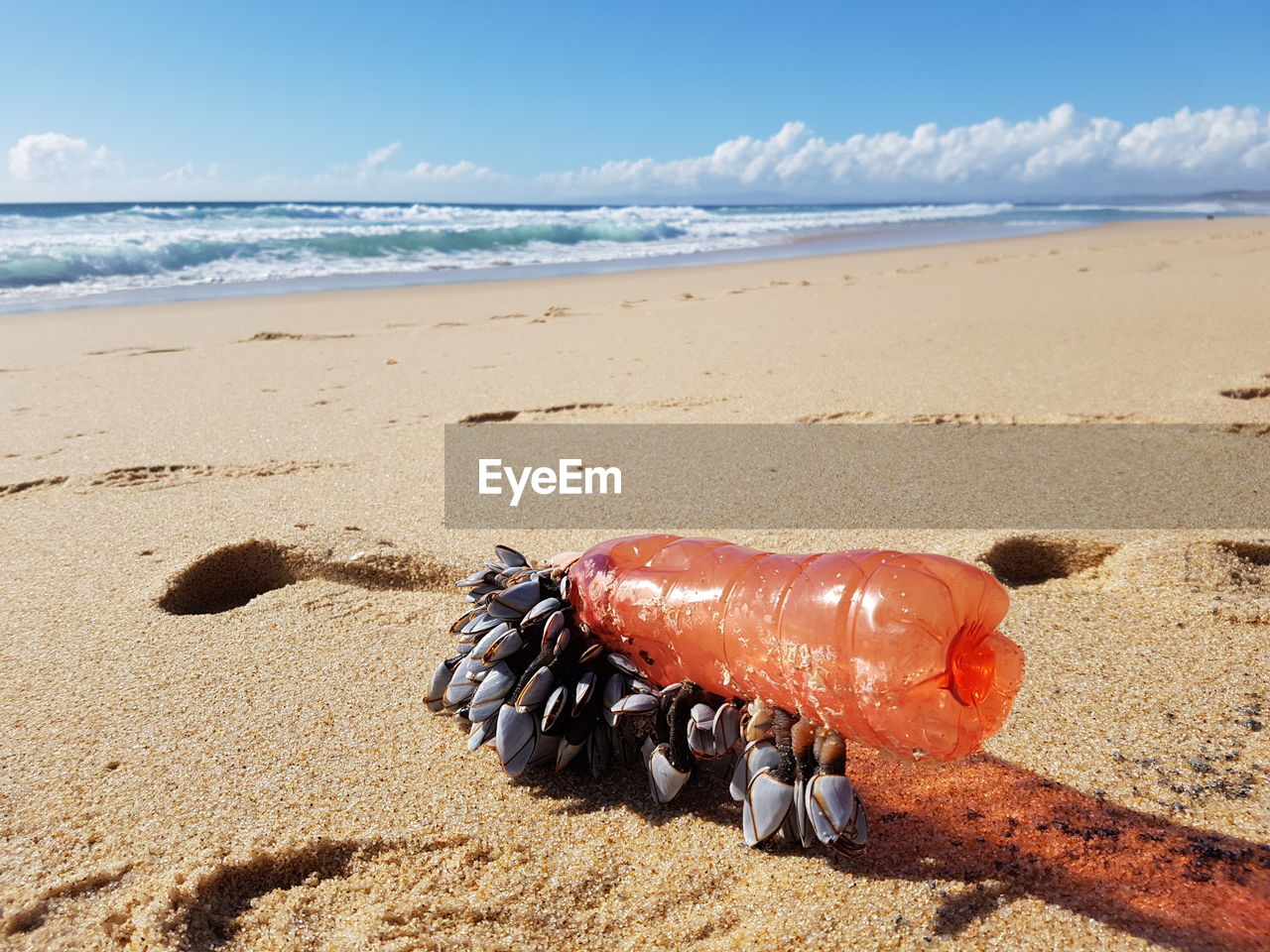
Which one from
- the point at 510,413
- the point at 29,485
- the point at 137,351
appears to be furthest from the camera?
the point at 137,351

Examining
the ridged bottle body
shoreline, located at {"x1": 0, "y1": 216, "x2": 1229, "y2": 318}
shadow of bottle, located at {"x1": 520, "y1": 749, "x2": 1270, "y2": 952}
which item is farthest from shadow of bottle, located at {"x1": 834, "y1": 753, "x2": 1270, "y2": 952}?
shoreline, located at {"x1": 0, "y1": 216, "x2": 1229, "y2": 318}

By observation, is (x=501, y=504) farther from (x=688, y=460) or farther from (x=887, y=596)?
(x=887, y=596)

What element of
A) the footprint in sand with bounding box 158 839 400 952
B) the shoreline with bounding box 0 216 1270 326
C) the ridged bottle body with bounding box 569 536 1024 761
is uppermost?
the shoreline with bounding box 0 216 1270 326

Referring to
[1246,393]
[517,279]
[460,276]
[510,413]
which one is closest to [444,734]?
[510,413]

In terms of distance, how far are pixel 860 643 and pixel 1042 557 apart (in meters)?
1.64

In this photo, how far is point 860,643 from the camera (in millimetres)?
1316

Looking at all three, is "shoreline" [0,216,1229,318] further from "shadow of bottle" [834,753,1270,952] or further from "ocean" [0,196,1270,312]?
"shadow of bottle" [834,753,1270,952]

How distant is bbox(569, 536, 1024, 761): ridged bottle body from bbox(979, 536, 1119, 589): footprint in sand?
1.35m

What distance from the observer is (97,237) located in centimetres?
2075

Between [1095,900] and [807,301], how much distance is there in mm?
A: 7142

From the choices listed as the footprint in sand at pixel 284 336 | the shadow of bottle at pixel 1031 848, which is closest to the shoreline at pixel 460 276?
the footprint in sand at pixel 284 336

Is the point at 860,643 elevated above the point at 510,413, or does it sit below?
above

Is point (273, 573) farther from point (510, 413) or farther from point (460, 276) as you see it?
point (460, 276)

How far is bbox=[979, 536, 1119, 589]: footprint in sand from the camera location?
2.62 m
